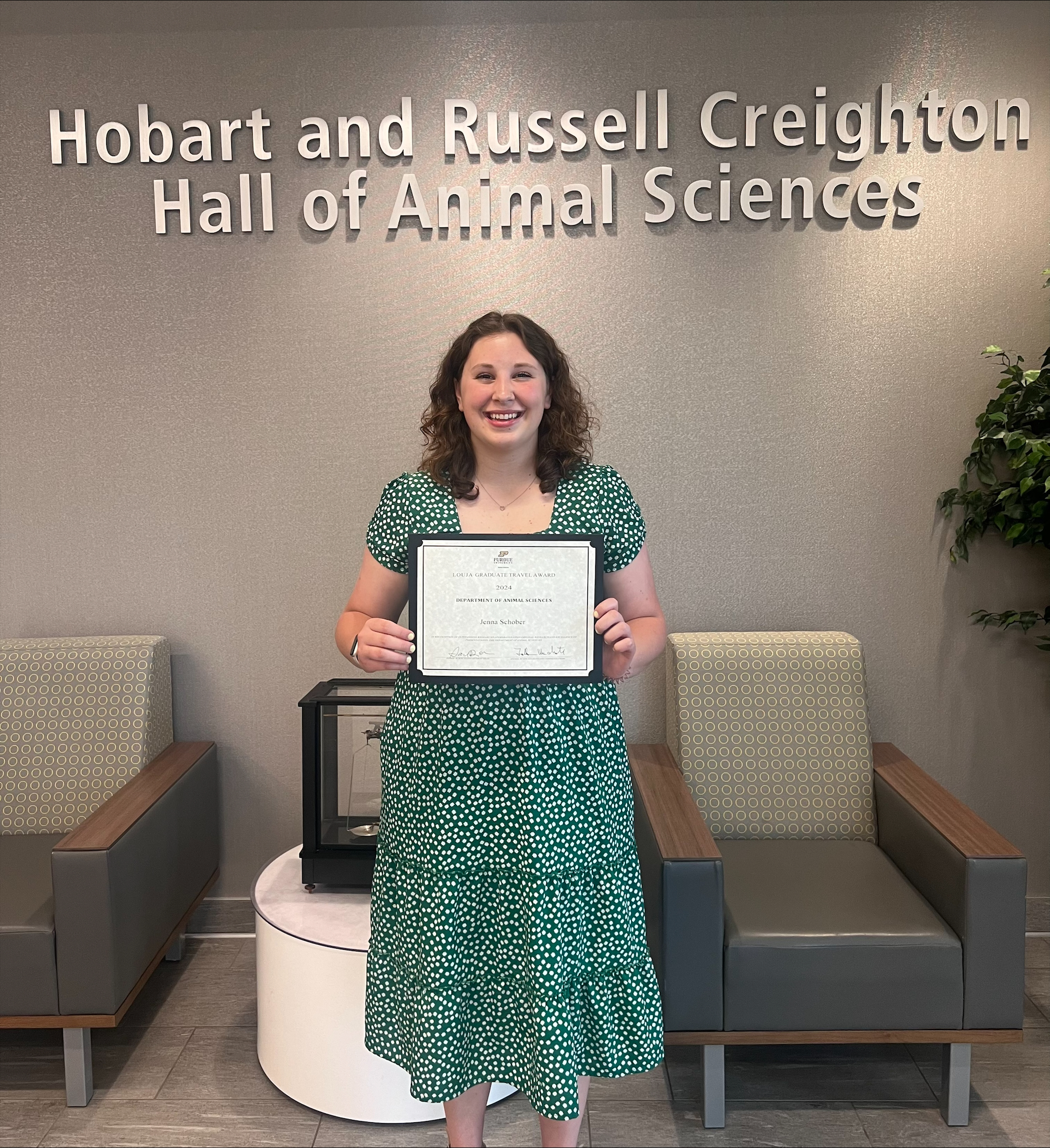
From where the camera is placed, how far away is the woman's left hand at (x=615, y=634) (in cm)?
172

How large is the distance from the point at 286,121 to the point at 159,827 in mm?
1897

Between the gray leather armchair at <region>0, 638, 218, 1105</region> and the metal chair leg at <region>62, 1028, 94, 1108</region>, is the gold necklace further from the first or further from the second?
the metal chair leg at <region>62, 1028, 94, 1108</region>

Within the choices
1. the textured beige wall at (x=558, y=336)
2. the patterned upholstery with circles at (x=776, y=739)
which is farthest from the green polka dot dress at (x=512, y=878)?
the textured beige wall at (x=558, y=336)

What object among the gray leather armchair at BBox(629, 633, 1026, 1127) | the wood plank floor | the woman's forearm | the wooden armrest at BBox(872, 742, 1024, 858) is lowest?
the wood plank floor

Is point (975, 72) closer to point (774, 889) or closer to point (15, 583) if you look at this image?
point (774, 889)

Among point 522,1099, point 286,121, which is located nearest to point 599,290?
point 286,121

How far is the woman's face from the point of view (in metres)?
1.80

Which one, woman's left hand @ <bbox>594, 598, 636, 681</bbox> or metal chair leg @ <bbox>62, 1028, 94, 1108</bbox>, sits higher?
woman's left hand @ <bbox>594, 598, 636, 681</bbox>

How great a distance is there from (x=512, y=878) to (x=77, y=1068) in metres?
1.21

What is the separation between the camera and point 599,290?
2914mm

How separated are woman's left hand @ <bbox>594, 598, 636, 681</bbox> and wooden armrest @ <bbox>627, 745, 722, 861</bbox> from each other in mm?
555

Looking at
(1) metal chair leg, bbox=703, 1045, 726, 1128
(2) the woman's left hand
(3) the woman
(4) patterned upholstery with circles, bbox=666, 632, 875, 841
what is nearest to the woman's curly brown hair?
(3) the woman

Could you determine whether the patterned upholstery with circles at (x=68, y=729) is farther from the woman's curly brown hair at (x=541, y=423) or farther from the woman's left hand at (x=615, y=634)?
the woman's left hand at (x=615, y=634)

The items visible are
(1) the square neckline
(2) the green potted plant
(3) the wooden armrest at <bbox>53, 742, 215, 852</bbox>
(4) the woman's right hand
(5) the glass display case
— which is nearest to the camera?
(4) the woman's right hand
